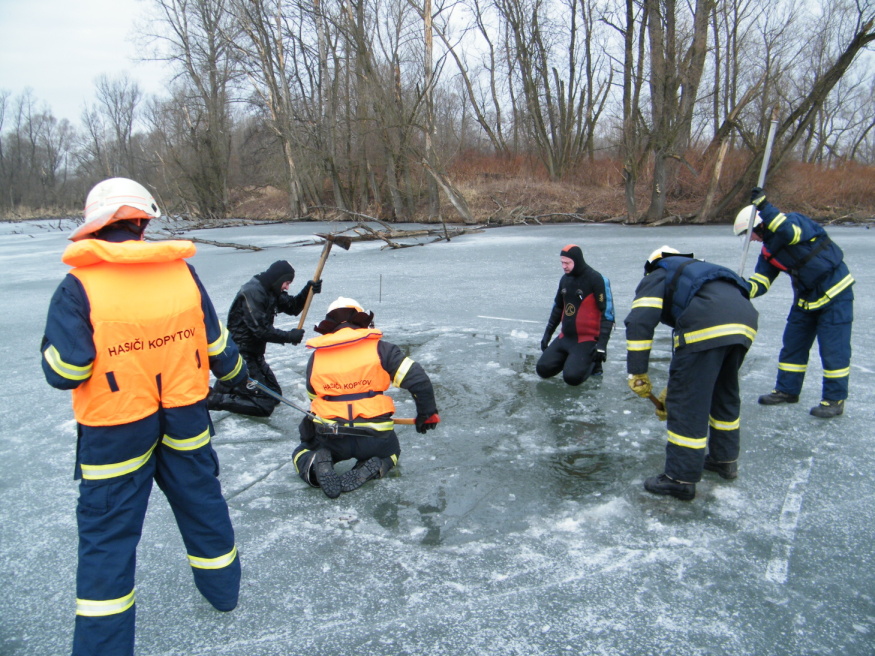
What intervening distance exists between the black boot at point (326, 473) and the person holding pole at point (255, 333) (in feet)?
4.36

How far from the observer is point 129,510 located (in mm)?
2107

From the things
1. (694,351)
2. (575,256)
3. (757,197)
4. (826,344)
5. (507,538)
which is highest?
(757,197)

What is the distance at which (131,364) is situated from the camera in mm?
2070

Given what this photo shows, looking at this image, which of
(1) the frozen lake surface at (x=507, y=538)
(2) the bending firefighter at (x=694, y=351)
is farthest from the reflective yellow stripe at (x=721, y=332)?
(1) the frozen lake surface at (x=507, y=538)

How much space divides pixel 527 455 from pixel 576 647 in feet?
5.28

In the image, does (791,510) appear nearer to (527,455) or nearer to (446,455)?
(527,455)

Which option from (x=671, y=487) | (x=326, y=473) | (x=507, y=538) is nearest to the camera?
(x=507, y=538)

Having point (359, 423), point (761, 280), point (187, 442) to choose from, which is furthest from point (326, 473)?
point (761, 280)

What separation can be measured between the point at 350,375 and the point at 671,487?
6.06ft

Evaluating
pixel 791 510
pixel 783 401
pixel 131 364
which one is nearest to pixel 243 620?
pixel 131 364

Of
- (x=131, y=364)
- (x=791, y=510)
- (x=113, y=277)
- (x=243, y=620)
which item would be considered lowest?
(x=243, y=620)

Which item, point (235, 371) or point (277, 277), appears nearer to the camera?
point (235, 371)

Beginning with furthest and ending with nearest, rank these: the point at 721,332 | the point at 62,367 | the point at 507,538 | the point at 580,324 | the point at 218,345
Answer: the point at 580,324
the point at 721,332
the point at 507,538
the point at 218,345
the point at 62,367

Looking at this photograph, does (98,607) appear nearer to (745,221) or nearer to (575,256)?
(575,256)
